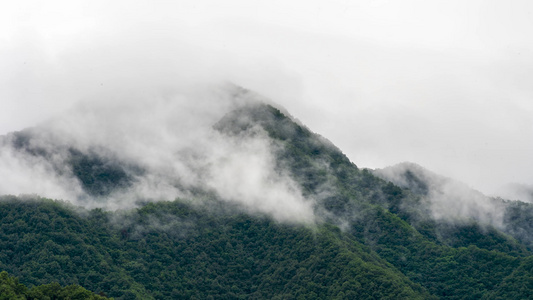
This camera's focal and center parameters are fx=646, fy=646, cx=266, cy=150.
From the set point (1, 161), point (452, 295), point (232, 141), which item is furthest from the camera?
point (232, 141)

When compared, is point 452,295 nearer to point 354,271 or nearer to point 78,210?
point 354,271

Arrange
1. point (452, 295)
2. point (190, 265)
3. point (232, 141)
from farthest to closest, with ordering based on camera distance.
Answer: point (232, 141) < point (190, 265) < point (452, 295)

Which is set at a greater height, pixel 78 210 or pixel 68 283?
pixel 78 210

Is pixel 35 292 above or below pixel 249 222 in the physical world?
below

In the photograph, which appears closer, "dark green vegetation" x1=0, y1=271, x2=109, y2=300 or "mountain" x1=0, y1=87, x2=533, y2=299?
"dark green vegetation" x1=0, y1=271, x2=109, y2=300

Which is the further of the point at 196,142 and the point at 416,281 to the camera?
the point at 196,142

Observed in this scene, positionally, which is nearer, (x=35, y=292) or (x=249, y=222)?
(x=35, y=292)

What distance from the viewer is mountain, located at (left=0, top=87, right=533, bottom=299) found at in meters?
105

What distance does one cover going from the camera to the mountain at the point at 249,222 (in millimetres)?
105062

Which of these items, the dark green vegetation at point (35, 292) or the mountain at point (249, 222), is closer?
the dark green vegetation at point (35, 292)

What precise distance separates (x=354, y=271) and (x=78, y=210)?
2045 inches

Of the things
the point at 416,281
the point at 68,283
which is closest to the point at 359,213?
the point at 416,281

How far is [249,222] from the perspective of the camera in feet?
431

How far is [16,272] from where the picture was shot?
9956cm
